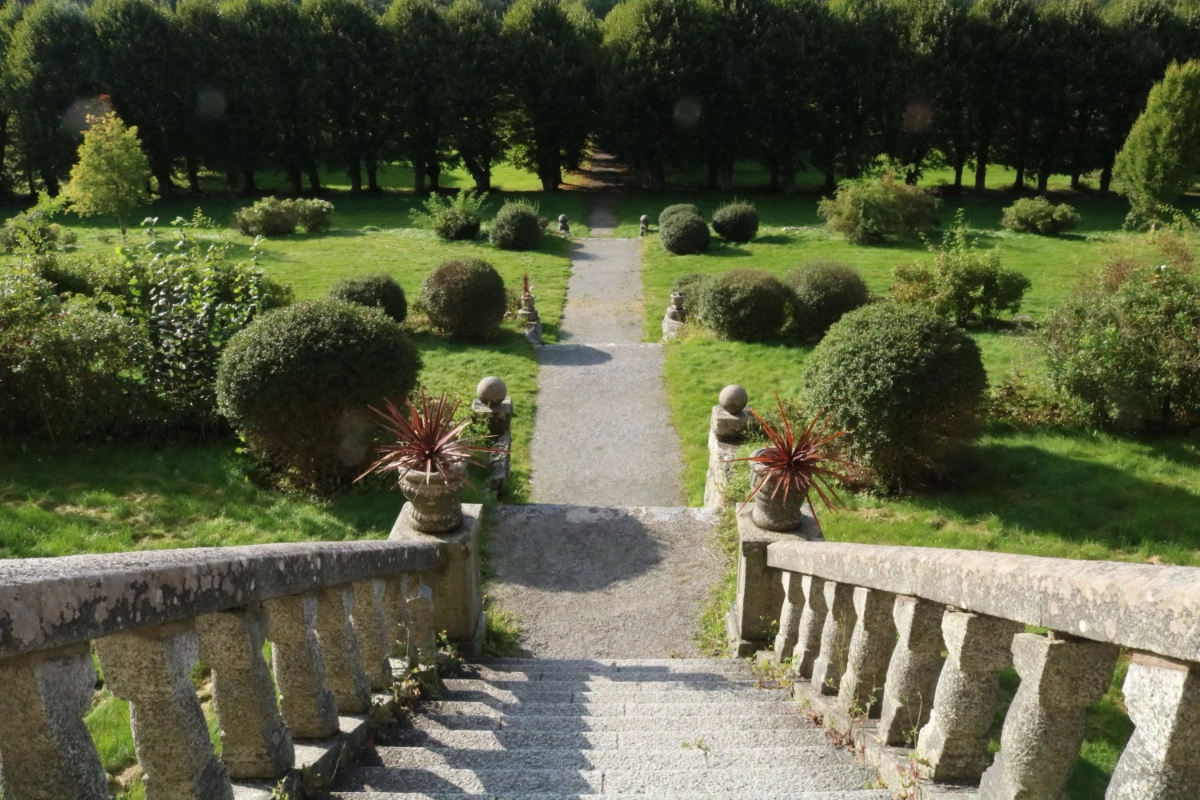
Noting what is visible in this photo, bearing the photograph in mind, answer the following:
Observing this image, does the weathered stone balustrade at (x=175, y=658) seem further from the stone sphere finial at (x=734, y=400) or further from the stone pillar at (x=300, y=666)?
the stone sphere finial at (x=734, y=400)

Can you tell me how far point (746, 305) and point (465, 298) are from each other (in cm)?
535

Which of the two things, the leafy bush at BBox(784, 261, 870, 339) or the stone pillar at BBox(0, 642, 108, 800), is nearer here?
the stone pillar at BBox(0, 642, 108, 800)

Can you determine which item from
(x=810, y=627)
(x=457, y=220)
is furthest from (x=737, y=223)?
(x=810, y=627)

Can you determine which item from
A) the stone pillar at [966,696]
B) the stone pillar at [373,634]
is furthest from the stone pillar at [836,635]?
the stone pillar at [373,634]

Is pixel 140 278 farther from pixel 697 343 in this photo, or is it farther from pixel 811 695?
pixel 811 695

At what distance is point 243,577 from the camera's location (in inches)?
95.8

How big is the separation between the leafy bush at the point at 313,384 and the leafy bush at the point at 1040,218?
24.7 metres

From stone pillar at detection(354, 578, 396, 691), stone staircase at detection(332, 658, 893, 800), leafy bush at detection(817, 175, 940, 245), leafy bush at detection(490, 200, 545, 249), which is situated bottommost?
stone staircase at detection(332, 658, 893, 800)

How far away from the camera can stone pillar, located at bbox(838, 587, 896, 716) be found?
133 inches

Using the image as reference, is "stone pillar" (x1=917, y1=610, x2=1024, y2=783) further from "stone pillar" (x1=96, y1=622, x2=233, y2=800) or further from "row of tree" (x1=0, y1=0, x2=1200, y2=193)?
"row of tree" (x1=0, y1=0, x2=1200, y2=193)

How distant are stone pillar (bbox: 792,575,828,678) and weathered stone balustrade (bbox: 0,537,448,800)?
2.37m

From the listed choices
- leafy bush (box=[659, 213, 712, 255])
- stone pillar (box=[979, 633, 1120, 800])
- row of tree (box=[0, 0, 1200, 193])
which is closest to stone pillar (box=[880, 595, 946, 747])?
stone pillar (box=[979, 633, 1120, 800])

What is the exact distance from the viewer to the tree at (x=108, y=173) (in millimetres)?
26469

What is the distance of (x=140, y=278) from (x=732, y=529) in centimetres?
950
